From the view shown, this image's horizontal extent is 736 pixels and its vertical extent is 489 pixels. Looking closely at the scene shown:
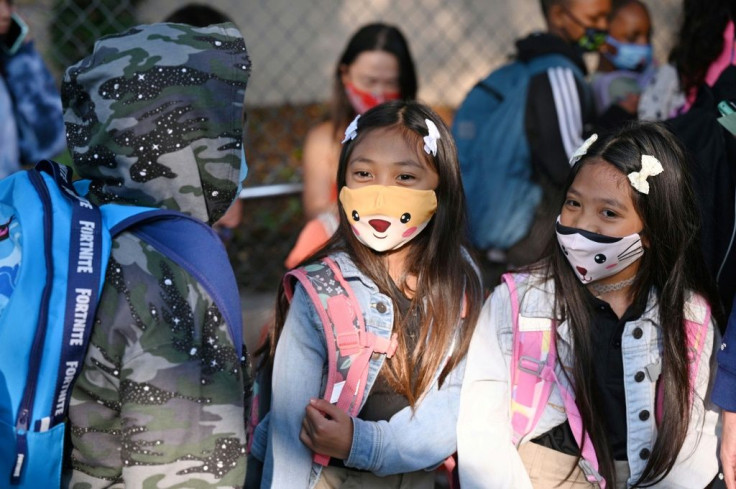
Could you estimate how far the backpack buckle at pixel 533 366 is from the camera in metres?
2.27

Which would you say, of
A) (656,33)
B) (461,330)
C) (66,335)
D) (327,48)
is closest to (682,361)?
(461,330)

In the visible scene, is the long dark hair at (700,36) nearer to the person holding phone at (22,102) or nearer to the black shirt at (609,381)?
the black shirt at (609,381)

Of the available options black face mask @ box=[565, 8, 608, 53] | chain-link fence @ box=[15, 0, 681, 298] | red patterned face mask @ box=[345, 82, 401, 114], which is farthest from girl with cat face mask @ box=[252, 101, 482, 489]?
chain-link fence @ box=[15, 0, 681, 298]

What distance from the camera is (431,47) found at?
25.1 ft

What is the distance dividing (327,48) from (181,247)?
587 cm

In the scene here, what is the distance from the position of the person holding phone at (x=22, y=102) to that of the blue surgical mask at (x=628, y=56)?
2.74 metres

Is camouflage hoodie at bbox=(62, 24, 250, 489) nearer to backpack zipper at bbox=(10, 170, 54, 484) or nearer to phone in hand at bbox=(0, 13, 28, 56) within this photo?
backpack zipper at bbox=(10, 170, 54, 484)

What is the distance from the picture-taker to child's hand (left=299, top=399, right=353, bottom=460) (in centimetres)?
212

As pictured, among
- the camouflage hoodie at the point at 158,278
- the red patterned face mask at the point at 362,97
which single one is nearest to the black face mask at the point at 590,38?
the red patterned face mask at the point at 362,97

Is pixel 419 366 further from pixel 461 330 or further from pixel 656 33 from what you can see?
pixel 656 33

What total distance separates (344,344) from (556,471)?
2.24ft

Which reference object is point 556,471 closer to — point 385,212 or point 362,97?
point 385,212

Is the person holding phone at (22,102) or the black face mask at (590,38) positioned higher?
the black face mask at (590,38)

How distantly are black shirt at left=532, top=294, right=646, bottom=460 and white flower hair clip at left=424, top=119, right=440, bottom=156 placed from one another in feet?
2.00
